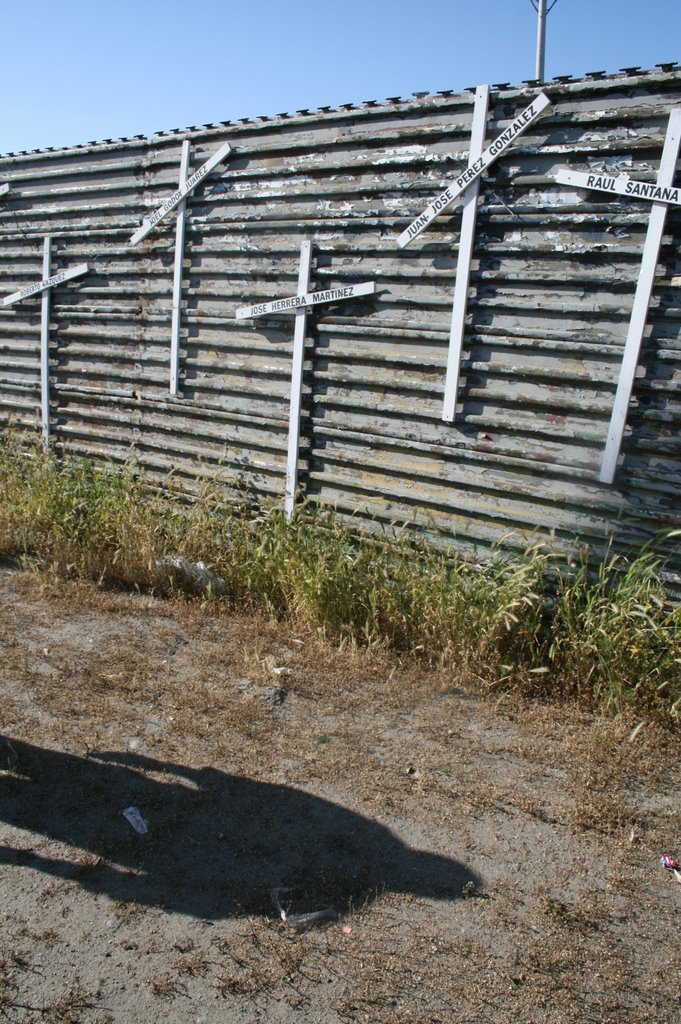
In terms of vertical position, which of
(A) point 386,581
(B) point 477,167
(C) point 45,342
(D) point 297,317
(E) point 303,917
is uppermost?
(B) point 477,167

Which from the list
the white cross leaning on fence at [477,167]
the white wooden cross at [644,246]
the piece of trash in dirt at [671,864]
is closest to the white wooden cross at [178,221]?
the white cross leaning on fence at [477,167]

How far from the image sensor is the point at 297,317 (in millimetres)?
5918

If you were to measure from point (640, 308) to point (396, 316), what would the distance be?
67.6 inches

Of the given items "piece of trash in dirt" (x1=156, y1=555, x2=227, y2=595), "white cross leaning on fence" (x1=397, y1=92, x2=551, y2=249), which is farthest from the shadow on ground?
"white cross leaning on fence" (x1=397, y1=92, x2=551, y2=249)

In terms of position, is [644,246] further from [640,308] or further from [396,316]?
[396,316]

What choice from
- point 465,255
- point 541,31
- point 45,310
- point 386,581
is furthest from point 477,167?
point 541,31

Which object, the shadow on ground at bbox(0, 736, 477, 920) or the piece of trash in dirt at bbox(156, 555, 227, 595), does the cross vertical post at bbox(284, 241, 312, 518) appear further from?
the shadow on ground at bbox(0, 736, 477, 920)

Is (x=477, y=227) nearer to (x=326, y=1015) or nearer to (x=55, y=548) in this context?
(x=55, y=548)

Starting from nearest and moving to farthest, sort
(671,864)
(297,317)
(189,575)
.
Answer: (671,864) < (189,575) < (297,317)

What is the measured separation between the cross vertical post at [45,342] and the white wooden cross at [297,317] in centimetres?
287

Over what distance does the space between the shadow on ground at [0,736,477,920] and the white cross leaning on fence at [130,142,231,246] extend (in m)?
4.88

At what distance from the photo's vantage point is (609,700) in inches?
165

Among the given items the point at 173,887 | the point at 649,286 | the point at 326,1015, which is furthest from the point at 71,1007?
the point at 649,286

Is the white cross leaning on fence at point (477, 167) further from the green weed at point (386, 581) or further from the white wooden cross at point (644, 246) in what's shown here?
the green weed at point (386, 581)
